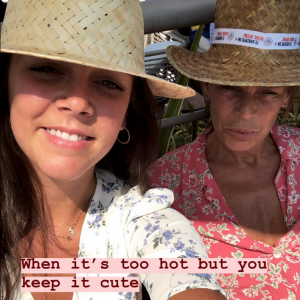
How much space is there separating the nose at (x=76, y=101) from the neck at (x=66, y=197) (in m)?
0.40

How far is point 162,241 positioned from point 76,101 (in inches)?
21.8

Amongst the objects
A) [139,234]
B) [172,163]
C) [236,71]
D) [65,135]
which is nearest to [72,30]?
[65,135]

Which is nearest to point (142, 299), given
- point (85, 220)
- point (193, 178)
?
point (85, 220)

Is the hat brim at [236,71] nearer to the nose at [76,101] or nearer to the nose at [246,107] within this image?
the nose at [246,107]

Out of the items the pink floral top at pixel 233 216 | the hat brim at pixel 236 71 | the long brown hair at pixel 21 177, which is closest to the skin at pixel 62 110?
the long brown hair at pixel 21 177

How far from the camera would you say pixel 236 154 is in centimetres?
232

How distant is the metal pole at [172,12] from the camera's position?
3.80 ft

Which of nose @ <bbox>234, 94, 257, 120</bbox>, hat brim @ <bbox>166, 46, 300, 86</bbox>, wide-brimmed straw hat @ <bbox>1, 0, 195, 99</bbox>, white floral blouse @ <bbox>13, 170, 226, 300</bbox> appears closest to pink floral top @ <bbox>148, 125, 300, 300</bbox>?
nose @ <bbox>234, 94, 257, 120</bbox>

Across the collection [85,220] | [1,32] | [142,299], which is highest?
[1,32]

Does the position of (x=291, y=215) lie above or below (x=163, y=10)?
below

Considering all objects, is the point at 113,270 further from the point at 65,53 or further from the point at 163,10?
the point at 163,10

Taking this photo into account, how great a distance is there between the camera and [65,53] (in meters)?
1.15

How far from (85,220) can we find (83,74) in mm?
610

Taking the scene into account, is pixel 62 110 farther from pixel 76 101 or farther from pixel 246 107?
pixel 246 107
